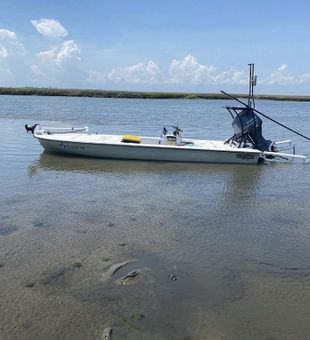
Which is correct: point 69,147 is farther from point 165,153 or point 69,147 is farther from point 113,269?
point 113,269

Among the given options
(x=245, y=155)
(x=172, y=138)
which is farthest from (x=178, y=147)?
(x=245, y=155)

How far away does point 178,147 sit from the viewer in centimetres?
1820

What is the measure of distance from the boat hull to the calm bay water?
11.0 ft

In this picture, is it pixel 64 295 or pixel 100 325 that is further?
pixel 64 295

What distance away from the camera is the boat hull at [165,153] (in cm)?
1825

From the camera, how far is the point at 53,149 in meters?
19.2

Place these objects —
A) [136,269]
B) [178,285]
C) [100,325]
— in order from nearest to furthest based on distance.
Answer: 1. [100,325]
2. [178,285]
3. [136,269]

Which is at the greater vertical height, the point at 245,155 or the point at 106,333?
the point at 106,333

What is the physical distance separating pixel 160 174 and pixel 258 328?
1041cm

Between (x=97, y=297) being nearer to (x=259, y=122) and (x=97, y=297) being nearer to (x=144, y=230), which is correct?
Answer: (x=144, y=230)

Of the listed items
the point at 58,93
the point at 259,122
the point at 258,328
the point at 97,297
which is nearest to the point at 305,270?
the point at 258,328

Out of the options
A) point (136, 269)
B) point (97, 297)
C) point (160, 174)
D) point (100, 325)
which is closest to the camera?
point (100, 325)

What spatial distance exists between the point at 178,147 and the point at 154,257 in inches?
411

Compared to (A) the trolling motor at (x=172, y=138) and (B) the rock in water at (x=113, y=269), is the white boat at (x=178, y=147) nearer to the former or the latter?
(A) the trolling motor at (x=172, y=138)
